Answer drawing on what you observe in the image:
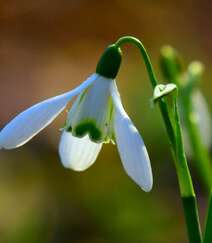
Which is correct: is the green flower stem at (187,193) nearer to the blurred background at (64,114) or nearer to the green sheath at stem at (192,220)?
the green sheath at stem at (192,220)

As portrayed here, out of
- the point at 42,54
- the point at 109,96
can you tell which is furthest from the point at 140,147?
the point at 42,54

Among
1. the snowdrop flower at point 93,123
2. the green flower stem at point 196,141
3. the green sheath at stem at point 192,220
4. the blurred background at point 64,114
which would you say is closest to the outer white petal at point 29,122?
the snowdrop flower at point 93,123

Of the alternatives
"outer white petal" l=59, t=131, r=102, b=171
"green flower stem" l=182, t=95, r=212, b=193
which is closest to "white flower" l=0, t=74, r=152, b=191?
"outer white petal" l=59, t=131, r=102, b=171

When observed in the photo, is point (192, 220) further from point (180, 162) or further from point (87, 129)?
point (87, 129)

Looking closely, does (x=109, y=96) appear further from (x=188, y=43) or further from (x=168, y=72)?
(x=188, y=43)

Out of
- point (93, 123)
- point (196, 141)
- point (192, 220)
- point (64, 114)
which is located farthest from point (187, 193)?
point (64, 114)

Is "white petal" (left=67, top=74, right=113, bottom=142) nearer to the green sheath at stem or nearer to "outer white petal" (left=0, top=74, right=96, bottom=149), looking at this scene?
"outer white petal" (left=0, top=74, right=96, bottom=149)
